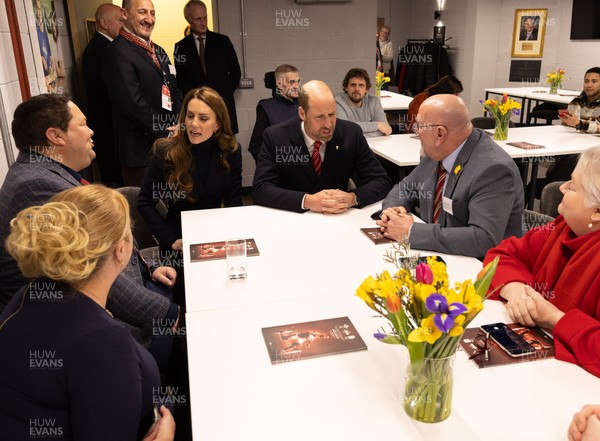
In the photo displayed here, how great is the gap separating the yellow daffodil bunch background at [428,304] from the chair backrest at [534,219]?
4.53ft

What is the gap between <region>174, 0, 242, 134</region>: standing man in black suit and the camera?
5000 millimetres

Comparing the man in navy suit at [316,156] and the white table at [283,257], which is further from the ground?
the man in navy suit at [316,156]

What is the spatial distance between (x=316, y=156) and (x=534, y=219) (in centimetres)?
128

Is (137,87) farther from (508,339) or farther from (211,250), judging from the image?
(508,339)

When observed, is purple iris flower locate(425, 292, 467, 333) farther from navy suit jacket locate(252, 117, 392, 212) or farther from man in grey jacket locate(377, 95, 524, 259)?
navy suit jacket locate(252, 117, 392, 212)

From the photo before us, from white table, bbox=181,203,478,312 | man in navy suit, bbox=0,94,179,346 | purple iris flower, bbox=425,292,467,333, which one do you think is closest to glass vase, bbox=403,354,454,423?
purple iris flower, bbox=425,292,467,333

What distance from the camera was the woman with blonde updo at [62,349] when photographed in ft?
3.81

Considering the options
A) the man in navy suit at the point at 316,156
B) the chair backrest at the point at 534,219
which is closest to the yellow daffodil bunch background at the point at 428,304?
→ the chair backrest at the point at 534,219

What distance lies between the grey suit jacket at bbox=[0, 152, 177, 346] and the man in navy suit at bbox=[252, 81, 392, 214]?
0.98 m

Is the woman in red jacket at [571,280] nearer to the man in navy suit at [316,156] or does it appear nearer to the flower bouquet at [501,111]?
the man in navy suit at [316,156]

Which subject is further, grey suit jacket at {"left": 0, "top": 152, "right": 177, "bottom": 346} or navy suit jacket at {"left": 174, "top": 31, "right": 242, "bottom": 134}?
navy suit jacket at {"left": 174, "top": 31, "right": 242, "bottom": 134}

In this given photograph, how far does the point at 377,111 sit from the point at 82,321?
422 centimetres

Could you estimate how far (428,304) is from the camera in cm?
106

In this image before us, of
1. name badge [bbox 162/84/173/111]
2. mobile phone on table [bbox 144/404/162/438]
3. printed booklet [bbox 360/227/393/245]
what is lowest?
mobile phone on table [bbox 144/404/162/438]
